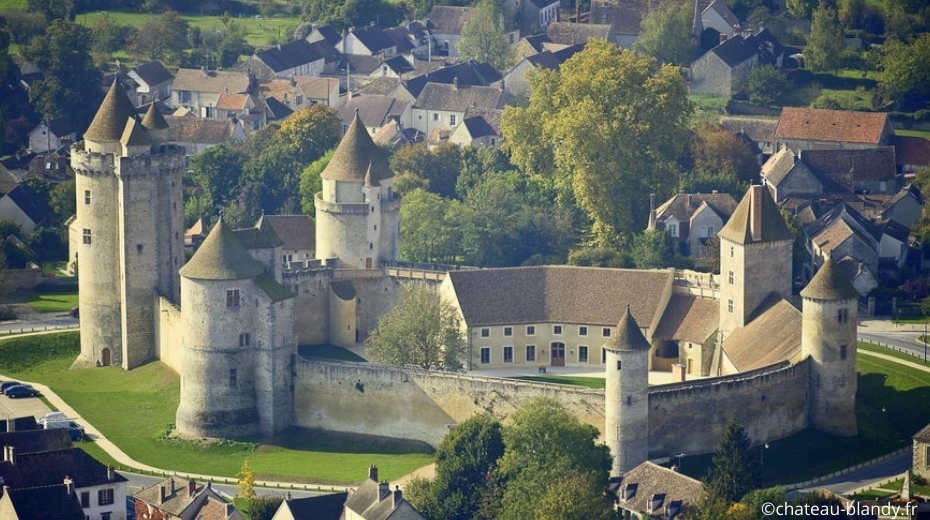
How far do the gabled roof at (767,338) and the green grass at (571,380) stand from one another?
7.16 m

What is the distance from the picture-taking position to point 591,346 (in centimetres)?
14750

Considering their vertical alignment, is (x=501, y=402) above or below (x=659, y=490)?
above

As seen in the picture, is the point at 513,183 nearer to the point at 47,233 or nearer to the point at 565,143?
the point at 565,143

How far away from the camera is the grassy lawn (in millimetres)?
134875

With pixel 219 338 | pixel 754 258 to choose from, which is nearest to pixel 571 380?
pixel 754 258

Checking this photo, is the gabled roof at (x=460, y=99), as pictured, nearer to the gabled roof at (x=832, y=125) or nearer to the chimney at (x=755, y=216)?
the gabled roof at (x=832, y=125)

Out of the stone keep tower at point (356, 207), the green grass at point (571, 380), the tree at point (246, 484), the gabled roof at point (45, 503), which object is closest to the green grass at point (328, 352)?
the stone keep tower at point (356, 207)

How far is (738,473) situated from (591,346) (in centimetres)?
2440

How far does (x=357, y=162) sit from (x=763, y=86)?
53235 mm

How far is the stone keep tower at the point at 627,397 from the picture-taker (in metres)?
129

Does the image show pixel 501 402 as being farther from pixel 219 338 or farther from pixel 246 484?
pixel 219 338

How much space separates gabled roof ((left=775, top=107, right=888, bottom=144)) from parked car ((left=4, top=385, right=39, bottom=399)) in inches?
2480

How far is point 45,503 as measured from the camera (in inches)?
4633

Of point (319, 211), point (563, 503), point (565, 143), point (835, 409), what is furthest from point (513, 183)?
point (563, 503)
